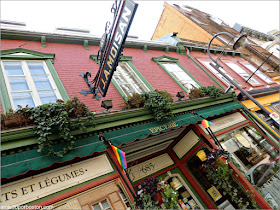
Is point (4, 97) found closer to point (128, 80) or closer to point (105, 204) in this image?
point (105, 204)

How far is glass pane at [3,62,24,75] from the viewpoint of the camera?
6.09m

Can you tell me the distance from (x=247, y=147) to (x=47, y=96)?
28.9 feet

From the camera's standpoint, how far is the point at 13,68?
20.5 ft

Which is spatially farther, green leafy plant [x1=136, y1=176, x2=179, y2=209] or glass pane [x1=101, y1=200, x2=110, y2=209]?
glass pane [x1=101, y1=200, x2=110, y2=209]

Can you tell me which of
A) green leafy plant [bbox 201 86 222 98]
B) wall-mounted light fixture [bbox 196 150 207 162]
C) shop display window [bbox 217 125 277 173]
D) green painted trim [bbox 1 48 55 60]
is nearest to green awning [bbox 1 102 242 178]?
wall-mounted light fixture [bbox 196 150 207 162]

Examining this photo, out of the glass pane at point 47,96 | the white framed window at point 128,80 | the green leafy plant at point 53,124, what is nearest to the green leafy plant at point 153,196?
the green leafy plant at point 53,124

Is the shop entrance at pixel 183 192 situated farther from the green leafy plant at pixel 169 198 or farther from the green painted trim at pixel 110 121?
the green leafy plant at pixel 169 198

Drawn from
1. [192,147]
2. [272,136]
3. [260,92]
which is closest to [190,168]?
[192,147]

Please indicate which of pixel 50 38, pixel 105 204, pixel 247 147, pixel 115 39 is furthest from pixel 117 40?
pixel 247 147

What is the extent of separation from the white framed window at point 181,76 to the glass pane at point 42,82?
6524 mm

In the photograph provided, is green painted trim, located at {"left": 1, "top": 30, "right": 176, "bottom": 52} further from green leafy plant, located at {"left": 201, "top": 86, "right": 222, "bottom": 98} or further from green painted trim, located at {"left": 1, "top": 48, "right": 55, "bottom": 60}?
green leafy plant, located at {"left": 201, "top": 86, "right": 222, "bottom": 98}

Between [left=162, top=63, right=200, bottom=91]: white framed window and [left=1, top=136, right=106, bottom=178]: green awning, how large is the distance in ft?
22.0

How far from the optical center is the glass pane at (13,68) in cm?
609

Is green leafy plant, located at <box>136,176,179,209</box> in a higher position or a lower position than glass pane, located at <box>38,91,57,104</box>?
lower
